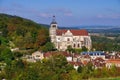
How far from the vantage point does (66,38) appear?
1948cm

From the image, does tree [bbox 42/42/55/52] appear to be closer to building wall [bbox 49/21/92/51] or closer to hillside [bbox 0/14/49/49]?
hillside [bbox 0/14/49/49]

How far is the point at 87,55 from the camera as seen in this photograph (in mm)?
17531

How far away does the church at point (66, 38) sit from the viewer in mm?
19234

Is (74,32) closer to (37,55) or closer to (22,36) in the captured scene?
(22,36)

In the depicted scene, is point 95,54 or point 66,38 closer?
point 95,54

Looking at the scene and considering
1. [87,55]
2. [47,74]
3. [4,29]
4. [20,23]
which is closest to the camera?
[47,74]

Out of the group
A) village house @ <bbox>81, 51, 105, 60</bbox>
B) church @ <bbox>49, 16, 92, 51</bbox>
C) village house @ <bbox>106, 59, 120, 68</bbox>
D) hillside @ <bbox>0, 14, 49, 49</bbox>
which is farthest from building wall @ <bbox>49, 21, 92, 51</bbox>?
village house @ <bbox>106, 59, 120, 68</bbox>

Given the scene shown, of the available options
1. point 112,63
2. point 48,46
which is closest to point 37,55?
point 48,46

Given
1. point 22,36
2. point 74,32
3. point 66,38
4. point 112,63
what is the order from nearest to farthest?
point 112,63 < point 22,36 < point 66,38 < point 74,32

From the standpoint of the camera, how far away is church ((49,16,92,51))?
19234 mm

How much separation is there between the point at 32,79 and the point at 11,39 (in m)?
6.50

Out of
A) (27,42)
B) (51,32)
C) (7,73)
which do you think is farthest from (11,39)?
(7,73)

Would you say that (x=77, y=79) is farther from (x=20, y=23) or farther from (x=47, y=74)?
(x=20, y=23)

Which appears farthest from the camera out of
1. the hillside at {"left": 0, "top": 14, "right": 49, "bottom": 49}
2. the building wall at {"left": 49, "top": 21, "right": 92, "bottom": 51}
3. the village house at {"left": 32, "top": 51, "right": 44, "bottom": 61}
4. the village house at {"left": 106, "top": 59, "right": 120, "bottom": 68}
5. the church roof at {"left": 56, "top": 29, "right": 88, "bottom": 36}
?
the church roof at {"left": 56, "top": 29, "right": 88, "bottom": 36}
